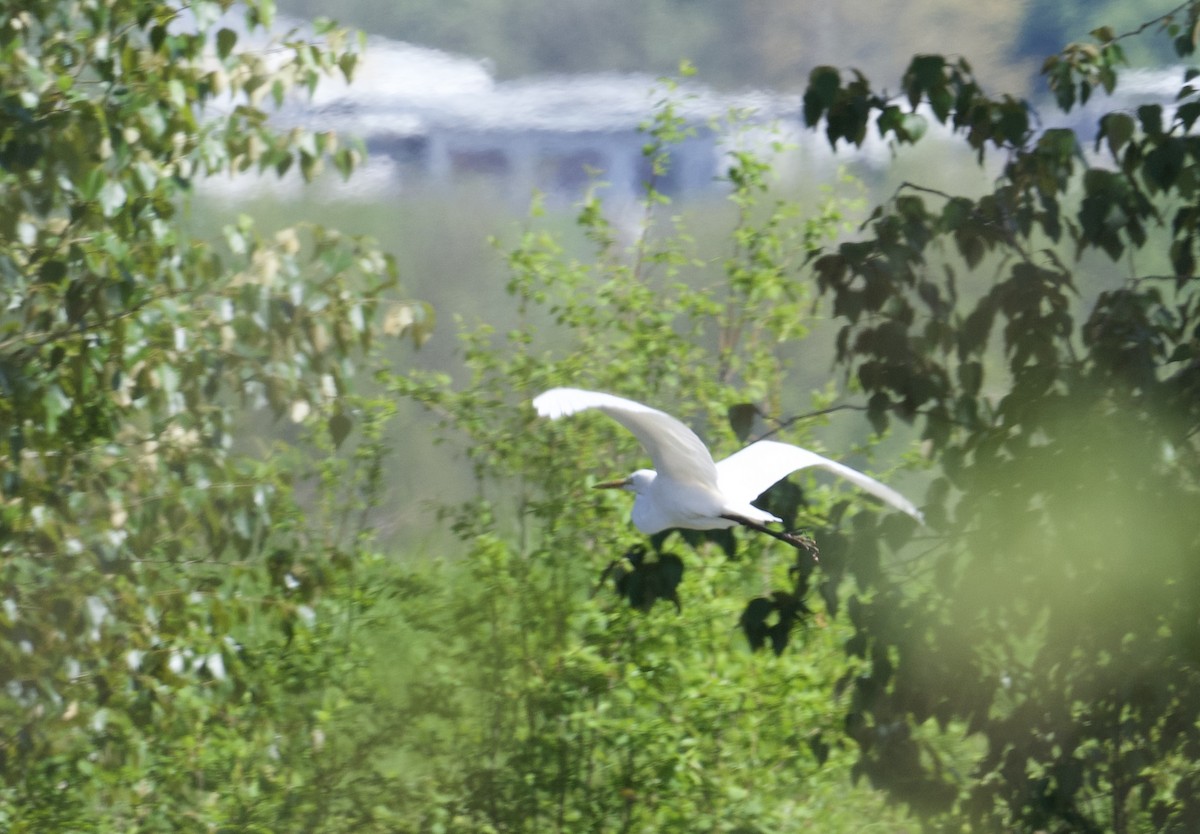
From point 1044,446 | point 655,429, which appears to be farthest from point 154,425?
point 1044,446

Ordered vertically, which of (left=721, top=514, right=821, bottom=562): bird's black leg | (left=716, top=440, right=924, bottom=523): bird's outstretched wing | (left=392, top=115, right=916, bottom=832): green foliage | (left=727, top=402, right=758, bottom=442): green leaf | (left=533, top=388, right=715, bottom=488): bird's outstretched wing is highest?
(left=533, top=388, right=715, bottom=488): bird's outstretched wing

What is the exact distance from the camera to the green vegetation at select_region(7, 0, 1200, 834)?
235cm

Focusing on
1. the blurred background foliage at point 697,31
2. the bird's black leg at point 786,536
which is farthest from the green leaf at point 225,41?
the blurred background foliage at point 697,31

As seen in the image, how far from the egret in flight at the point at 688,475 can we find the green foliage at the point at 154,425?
888mm

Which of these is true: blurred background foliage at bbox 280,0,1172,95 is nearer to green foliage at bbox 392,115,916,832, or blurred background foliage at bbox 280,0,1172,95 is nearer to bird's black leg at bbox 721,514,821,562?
green foliage at bbox 392,115,916,832

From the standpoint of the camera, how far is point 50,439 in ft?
9.30

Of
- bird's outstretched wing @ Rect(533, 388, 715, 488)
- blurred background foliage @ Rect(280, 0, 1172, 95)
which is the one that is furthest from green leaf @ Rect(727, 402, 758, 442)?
blurred background foliage @ Rect(280, 0, 1172, 95)

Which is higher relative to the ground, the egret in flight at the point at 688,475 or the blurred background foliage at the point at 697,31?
the blurred background foliage at the point at 697,31

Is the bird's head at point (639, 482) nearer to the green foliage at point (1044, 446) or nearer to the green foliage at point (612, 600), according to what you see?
the green foliage at point (1044, 446)

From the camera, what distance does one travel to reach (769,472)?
2.30 metres

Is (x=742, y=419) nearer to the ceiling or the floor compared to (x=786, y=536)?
nearer to the ceiling

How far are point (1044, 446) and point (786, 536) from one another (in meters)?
0.44

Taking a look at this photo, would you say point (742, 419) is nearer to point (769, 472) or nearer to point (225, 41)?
point (769, 472)

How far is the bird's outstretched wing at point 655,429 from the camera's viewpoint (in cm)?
168
